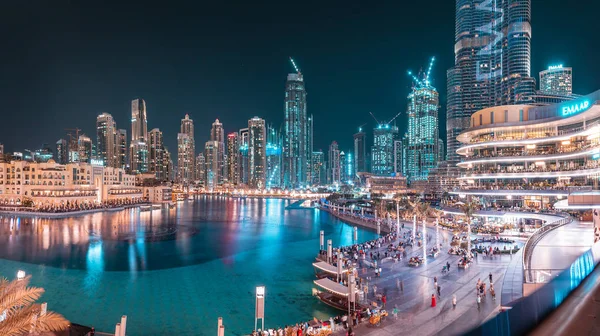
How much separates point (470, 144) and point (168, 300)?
56.5 metres

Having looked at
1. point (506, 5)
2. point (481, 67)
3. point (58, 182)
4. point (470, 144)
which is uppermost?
point (506, 5)

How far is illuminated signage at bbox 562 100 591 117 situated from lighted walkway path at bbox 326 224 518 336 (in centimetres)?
2605

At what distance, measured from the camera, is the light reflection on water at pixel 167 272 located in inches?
1000

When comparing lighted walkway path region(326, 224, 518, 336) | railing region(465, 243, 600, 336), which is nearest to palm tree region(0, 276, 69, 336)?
railing region(465, 243, 600, 336)

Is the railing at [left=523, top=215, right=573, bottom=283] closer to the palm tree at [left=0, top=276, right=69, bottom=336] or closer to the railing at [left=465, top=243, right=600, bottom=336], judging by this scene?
the railing at [left=465, top=243, right=600, bottom=336]

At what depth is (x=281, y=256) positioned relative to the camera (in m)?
45.2

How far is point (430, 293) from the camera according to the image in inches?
950

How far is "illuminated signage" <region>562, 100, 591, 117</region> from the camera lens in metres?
44.8

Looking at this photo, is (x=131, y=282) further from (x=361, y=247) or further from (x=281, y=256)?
(x=361, y=247)

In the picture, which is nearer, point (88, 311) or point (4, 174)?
point (88, 311)

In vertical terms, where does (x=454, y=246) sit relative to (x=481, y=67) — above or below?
below

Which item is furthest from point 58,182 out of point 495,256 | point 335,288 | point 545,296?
point 545,296

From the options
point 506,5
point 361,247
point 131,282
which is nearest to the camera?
point 131,282

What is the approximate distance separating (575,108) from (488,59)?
128 meters
